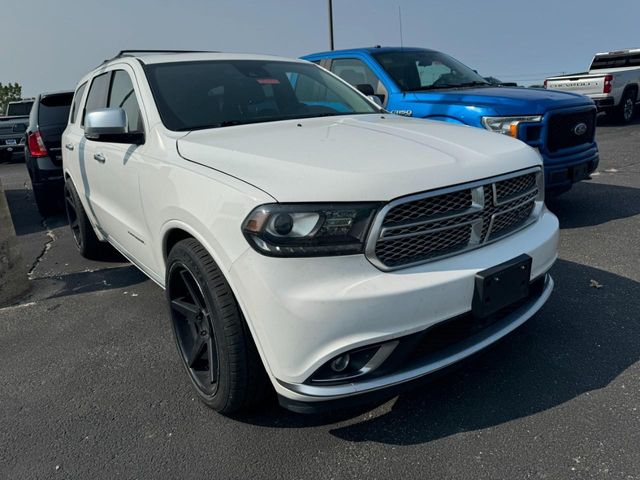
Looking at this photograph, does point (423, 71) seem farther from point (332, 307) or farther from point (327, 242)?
point (332, 307)

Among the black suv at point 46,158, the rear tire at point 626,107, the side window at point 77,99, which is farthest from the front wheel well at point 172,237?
the rear tire at point 626,107

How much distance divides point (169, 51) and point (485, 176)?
2.83m

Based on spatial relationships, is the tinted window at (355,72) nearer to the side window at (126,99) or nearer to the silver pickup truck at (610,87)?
the side window at (126,99)

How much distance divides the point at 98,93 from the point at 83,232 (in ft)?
4.30

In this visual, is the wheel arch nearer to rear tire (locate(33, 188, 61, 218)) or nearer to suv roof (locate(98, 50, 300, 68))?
suv roof (locate(98, 50, 300, 68))

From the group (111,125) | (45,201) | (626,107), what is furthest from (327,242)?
(626,107)

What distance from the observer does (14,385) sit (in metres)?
3.07

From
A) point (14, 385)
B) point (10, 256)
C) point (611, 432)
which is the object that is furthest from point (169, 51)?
point (611, 432)

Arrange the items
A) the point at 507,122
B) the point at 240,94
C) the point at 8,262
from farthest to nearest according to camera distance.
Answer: the point at 507,122 < the point at 8,262 < the point at 240,94

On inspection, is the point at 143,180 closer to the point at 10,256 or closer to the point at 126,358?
the point at 126,358

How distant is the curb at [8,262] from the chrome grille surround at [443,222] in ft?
11.5

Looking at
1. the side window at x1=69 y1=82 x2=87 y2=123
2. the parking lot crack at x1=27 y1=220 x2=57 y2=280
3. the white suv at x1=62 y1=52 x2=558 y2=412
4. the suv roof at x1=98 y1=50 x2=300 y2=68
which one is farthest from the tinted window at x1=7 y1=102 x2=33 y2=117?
the white suv at x1=62 y1=52 x2=558 y2=412

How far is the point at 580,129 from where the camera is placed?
209 inches

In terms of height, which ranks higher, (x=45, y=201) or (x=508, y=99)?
(x=508, y=99)
